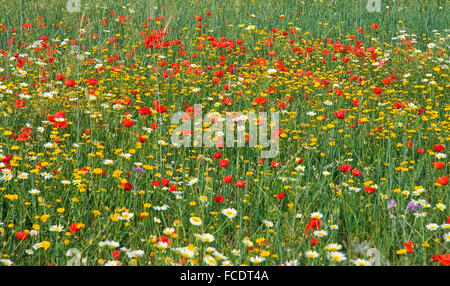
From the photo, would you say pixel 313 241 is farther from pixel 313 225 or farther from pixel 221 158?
pixel 221 158

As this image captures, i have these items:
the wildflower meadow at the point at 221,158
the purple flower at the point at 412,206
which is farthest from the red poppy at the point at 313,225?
the purple flower at the point at 412,206

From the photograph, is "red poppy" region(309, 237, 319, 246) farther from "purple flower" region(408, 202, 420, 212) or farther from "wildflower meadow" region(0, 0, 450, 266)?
"purple flower" region(408, 202, 420, 212)

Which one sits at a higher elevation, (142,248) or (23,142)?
(23,142)

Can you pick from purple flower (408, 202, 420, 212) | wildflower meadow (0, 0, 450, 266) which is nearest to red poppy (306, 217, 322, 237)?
wildflower meadow (0, 0, 450, 266)

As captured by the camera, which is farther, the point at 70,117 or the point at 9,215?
the point at 70,117

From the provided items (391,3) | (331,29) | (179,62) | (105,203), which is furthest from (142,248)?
(391,3)

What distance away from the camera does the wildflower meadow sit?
2401mm

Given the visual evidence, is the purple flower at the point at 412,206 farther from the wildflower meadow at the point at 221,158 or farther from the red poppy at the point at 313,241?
the red poppy at the point at 313,241

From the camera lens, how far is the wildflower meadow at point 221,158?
240cm

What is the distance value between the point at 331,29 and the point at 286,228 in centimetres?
469

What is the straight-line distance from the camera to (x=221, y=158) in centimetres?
333

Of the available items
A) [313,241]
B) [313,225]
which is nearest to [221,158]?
[313,225]
